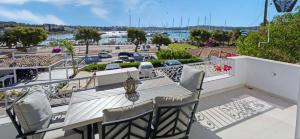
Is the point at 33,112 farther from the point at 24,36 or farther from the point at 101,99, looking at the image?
the point at 24,36

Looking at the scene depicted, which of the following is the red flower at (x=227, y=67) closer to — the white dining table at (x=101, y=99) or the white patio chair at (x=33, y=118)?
the white dining table at (x=101, y=99)

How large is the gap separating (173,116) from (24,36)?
32.3 m

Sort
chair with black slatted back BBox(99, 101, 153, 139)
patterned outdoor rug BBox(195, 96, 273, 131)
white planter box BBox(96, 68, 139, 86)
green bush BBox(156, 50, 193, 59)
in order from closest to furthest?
chair with black slatted back BBox(99, 101, 153, 139)
white planter box BBox(96, 68, 139, 86)
patterned outdoor rug BBox(195, 96, 273, 131)
green bush BBox(156, 50, 193, 59)

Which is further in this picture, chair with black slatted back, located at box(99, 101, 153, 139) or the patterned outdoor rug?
the patterned outdoor rug

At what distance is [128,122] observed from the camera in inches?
68.8

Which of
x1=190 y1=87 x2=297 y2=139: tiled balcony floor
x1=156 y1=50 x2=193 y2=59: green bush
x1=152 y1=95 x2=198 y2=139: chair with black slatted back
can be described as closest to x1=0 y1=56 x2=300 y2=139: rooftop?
x1=190 y1=87 x2=297 y2=139: tiled balcony floor

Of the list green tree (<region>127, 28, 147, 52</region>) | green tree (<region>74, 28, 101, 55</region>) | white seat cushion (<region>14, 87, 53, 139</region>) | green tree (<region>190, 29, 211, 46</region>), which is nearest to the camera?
white seat cushion (<region>14, 87, 53, 139</region>)

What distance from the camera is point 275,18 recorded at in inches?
323

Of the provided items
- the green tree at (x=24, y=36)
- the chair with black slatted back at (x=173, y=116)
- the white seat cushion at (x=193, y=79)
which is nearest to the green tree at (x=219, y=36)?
the green tree at (x=24, y=36)

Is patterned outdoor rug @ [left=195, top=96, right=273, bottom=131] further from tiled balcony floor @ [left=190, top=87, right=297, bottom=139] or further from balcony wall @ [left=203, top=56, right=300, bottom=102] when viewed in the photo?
balcony wall @ [left=203, top=56, right=300, bottom=102]

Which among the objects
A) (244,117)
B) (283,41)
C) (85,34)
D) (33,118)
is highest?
(85,34)

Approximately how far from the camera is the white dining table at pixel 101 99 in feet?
6.61

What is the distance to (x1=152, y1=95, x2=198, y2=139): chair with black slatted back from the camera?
6.47 ft

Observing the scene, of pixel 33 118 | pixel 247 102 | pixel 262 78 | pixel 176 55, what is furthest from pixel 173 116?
pixel 176 55
